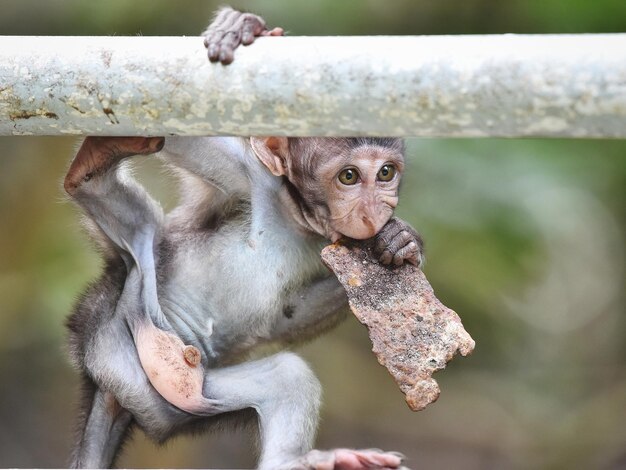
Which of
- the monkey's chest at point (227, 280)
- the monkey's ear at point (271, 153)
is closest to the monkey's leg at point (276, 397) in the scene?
the monkey's chest at point (227, 280)

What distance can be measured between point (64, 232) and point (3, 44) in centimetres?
387

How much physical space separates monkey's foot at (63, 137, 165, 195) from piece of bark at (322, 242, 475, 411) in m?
0.68

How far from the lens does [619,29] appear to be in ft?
17.8

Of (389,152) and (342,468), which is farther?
(389,152)

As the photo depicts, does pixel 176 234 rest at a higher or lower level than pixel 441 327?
higher

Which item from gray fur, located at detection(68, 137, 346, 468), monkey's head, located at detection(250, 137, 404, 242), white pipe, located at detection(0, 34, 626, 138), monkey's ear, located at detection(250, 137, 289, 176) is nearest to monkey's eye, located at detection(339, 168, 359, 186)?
monkey's head, located at detection(250, 137, 404, 242)

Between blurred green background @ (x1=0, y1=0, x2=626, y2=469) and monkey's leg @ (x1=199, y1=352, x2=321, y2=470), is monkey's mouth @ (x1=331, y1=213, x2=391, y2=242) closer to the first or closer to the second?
monkey's leg @ (x1=199, y1=352, x2=321, y2=470)

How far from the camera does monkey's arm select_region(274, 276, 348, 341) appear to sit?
396 centimetres

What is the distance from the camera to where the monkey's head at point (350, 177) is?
3307 mm

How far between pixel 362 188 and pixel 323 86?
3.99ft

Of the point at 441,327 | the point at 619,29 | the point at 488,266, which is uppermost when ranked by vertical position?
the point at 619,29

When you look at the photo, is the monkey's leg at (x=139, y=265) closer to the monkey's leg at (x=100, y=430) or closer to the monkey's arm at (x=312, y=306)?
the monkey's leg at (x=100, y=430)

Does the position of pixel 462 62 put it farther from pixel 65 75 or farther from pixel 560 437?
pixel 560 437

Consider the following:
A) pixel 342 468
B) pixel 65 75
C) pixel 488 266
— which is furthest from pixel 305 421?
pixel 488 266
